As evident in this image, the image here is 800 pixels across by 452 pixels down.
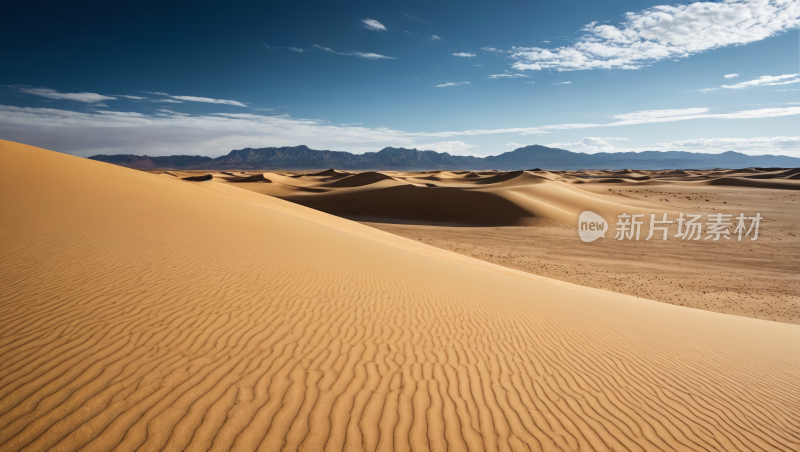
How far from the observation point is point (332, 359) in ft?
13.7

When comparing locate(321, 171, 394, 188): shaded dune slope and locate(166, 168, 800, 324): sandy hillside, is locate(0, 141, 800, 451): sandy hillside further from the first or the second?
locate(321, 171, 394, 188): shaded dune slope

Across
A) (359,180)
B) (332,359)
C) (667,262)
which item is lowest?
(667,262)

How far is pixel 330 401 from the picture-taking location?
341cm

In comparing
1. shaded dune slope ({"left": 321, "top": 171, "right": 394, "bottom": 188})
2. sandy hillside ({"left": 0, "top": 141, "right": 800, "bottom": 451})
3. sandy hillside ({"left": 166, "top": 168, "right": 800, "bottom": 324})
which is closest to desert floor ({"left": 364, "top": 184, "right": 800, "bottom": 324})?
sandy hillside ({"left": 166, "top": 168, "right": 800, "bottom": 324})

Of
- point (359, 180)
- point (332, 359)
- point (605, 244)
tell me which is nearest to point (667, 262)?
point (605, 244)

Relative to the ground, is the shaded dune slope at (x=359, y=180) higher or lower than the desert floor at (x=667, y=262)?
higher

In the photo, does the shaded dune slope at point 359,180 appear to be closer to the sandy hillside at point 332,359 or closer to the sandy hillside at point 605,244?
the sandy hillside at point 605,244

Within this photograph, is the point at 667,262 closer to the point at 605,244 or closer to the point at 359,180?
A: the point at 605,244

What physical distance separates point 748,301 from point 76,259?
16.4 meters

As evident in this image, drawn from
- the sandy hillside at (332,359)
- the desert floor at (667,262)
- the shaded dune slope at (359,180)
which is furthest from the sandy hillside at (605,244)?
the shaded dune slope at (359,180)

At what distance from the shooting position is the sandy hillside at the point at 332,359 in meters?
3.05

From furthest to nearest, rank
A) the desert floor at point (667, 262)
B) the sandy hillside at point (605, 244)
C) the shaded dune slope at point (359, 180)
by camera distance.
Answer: the shaded dune slope at point (359, 180) < the sandy hillside at point (605, 244) < the desert floor at point (667, 262)

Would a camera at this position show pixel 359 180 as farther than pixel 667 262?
Yes

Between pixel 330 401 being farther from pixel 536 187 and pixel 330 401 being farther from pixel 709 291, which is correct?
pixel 536 187
